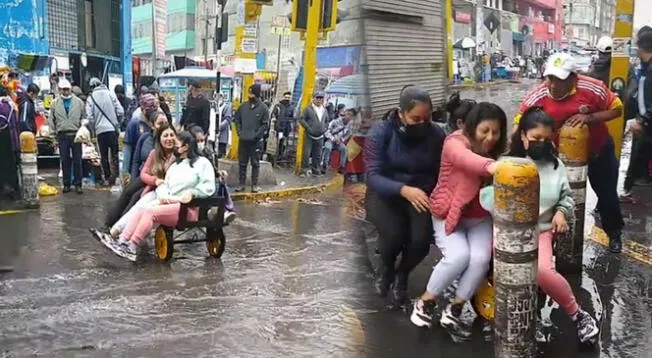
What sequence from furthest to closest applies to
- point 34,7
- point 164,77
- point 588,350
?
point 164,77 < point 34,7 < point 588,350

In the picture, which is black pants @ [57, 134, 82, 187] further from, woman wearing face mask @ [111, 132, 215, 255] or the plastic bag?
woman wearing face mask @ [111, 132, 215, 255]

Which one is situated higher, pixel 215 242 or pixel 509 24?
pixel 509 24

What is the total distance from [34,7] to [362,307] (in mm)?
15969

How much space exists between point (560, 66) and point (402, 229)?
159cm

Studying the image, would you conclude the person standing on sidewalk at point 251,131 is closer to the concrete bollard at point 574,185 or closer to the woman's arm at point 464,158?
the concrete bollard at point 574,185

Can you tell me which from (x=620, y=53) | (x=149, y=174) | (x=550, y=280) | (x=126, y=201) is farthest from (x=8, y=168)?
(x=550, y=280)

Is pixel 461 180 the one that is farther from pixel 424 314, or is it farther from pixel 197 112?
pixel 197 112

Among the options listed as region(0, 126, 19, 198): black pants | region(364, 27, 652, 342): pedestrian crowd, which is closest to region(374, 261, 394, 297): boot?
region(364, 27, 652, 342): pedestrian crowd

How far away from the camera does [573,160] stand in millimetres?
5539

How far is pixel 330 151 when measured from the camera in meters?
15.7

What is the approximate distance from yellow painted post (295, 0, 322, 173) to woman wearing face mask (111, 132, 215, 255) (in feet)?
22.1

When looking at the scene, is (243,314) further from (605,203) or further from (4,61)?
(4,61)

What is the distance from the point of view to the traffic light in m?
12.7

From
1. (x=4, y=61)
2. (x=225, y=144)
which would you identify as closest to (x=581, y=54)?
(x=225, y=144)
